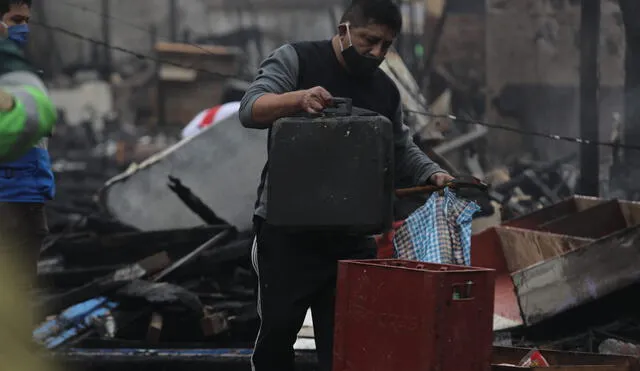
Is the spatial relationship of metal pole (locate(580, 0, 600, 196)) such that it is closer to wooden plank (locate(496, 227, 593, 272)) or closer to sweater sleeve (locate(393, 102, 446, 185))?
wooden plank (locate(496, 227, 593, 272))

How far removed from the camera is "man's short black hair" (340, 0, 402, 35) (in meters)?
4.29

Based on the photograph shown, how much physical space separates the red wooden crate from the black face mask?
77cm

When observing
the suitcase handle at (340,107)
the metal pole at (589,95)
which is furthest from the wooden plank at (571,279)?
the metal pole at (589,95)

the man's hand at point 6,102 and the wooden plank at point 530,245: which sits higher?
the man's hand at point 6,102

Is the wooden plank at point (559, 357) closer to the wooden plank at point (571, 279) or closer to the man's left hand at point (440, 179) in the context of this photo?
the man's left hand at point (440, 179)

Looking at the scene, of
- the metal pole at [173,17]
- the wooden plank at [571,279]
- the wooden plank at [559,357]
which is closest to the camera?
the wooden plank at [559,357]

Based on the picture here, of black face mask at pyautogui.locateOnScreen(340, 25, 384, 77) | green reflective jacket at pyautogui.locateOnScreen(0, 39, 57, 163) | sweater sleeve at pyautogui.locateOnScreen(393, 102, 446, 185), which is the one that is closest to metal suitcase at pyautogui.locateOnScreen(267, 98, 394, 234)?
black face mask at pyautogui.locateOnScreen(340, 25, 384, 77)

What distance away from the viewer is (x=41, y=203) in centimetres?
541

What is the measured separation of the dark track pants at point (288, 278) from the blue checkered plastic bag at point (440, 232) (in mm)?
352

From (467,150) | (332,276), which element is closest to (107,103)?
(467,150)

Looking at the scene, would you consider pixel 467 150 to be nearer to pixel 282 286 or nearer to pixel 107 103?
pixel 282 286

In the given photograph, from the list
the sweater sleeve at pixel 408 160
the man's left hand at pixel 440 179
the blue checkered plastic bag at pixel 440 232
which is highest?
the sweater sleeve at pixel 408 160

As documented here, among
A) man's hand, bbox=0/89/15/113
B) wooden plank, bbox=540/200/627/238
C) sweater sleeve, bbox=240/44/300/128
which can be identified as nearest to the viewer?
man's hand, bbox=0/89/15/113

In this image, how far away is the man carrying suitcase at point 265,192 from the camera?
14.1ft
